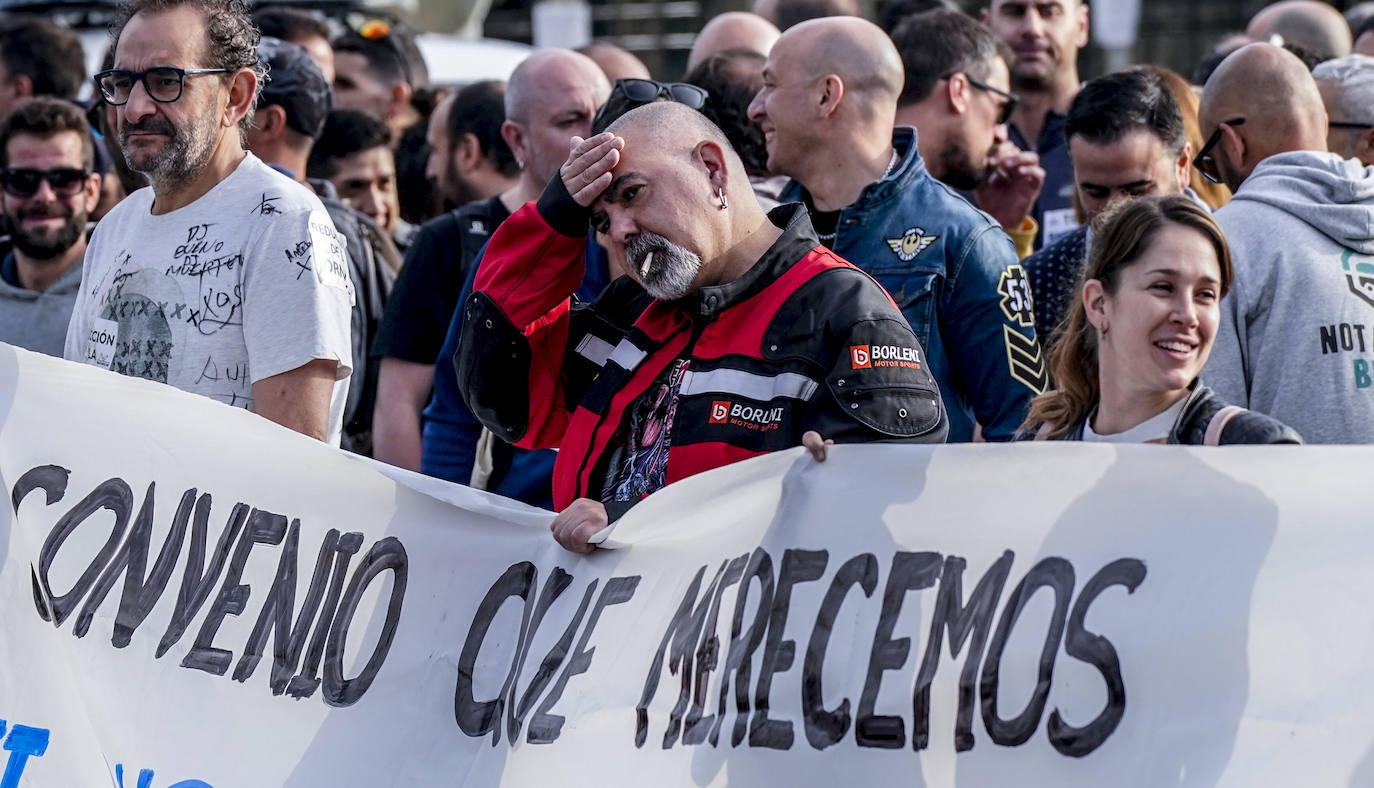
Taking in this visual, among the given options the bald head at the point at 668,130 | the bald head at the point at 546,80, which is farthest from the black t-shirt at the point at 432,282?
the bald head at the point at 668,130

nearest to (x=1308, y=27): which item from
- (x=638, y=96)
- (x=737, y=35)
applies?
(x=737, y=35)

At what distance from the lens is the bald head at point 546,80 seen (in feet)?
18.3

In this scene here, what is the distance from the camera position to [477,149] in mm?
6305

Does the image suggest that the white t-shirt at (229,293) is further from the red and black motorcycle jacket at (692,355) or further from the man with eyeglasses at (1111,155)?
the man with eyeglasses at (1111,155)

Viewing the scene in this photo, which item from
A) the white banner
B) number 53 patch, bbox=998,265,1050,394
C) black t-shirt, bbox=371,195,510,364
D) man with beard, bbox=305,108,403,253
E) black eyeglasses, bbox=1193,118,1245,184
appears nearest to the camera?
the white banner

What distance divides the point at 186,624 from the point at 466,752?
26.4 inches

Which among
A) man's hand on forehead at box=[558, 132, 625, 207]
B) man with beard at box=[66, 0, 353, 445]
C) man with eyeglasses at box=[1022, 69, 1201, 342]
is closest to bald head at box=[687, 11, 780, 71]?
man with eyeglasses at box=[1022, 69, 1201, 342]

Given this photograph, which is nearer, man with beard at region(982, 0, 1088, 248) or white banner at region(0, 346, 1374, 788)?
white banner at region(0, 346, 1374, 788)

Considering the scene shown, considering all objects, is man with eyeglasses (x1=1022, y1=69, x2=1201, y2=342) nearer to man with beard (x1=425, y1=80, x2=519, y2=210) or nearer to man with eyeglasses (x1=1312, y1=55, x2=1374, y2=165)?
man with eyeglasses (x1=1312, y1=55, x2=1374, y2=165)

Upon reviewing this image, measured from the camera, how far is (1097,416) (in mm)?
3889

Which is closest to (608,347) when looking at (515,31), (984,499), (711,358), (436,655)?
(711,358)

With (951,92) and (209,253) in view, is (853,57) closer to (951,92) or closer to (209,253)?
(951,92)

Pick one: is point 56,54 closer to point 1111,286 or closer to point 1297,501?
point 1111,286

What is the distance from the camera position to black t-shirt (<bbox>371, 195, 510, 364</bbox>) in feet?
17.4
